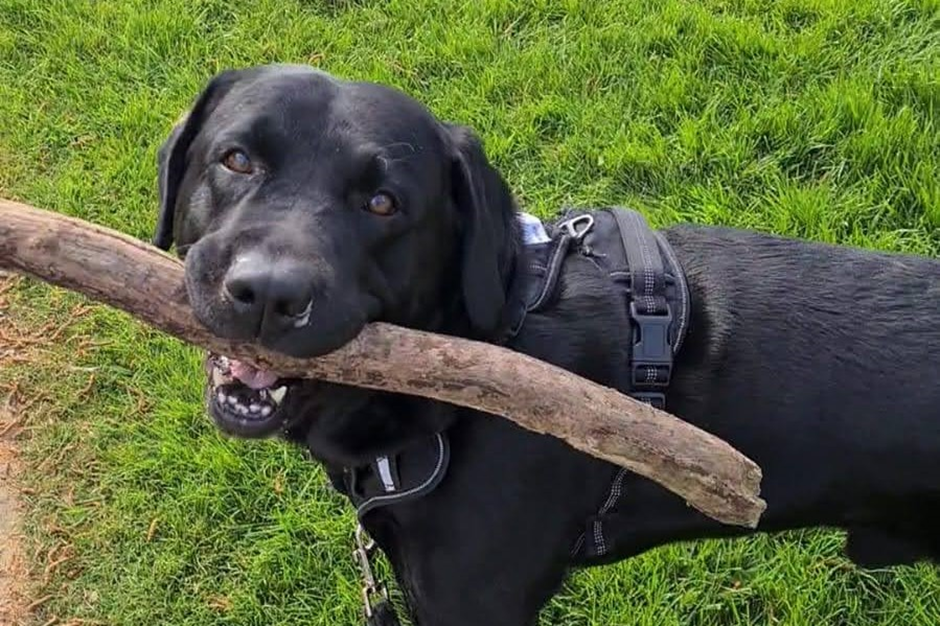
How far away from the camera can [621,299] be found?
7.98ft

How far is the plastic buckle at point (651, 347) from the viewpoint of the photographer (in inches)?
93.0

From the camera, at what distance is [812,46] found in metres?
4.30

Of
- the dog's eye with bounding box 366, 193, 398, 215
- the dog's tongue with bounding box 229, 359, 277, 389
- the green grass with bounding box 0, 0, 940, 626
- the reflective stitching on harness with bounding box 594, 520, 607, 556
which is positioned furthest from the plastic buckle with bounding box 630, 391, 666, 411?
the green grass with bounding box 0, 0, 940, 626

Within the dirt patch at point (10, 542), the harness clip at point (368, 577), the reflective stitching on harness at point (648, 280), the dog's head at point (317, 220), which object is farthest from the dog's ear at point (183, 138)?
the dirt patch at point (10, 542)

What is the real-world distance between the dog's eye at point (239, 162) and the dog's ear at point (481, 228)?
1.39ft

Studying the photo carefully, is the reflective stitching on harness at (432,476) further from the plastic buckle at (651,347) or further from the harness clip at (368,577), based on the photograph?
the plastic buckle at (651,347)

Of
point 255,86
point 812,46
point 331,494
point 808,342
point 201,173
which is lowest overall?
point 331,494

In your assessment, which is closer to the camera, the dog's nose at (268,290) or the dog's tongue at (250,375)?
the dog's nose at (268,290)

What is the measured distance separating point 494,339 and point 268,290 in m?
0.59

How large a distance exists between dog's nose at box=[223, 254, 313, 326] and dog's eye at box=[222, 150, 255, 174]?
0.33m

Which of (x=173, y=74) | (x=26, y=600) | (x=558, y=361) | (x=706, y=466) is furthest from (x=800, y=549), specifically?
(x=173, y=74)

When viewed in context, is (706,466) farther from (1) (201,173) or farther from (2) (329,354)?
(1) (201,173)

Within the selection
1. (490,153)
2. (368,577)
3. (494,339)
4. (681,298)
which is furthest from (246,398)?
(490,153)

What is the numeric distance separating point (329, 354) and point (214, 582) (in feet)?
4.75
